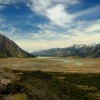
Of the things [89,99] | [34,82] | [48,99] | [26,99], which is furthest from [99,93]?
[26,99]

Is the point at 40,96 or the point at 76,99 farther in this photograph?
the point at 76,99

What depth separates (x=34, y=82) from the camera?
37.2 m

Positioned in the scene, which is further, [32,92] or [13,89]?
[13,89]

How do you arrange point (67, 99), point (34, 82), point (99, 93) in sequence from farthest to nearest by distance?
point (99, 93) → point (34, 82) → point (67, 99)

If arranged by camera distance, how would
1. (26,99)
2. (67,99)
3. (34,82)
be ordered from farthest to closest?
(34,82) → (67,99) → (26,99)

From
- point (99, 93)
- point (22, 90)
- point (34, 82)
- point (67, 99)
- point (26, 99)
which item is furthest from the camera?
point (99, 93)

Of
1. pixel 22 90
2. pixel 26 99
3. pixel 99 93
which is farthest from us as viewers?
pixel 99 93

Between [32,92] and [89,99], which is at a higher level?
[32,92]

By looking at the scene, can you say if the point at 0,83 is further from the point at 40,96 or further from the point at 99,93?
the point at 99,93

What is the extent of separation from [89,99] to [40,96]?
517 inches

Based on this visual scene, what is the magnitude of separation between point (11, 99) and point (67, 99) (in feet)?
33.8

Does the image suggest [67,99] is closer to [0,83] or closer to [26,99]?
[26,99]

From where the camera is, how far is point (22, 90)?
3036cm

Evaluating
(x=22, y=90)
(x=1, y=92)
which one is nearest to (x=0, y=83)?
(x=1, y=92)
